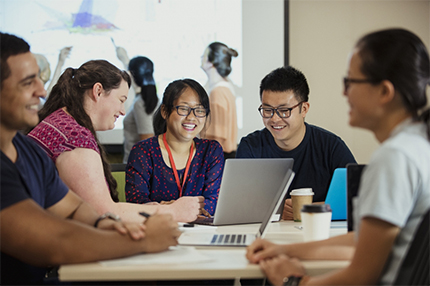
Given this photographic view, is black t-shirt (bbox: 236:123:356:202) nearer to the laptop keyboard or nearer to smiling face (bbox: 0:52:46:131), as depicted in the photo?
the laptop keyboard

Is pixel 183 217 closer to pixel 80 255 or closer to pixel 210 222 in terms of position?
pixel 210 222

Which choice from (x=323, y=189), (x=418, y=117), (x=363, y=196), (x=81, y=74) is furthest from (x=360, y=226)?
(x=81, y=74)

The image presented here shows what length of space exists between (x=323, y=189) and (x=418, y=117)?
1323mm

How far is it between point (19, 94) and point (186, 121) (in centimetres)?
127

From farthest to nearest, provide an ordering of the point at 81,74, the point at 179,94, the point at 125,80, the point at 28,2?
the point at 28,2
the point at 179,94
the point at 125,80
the point at 81,74

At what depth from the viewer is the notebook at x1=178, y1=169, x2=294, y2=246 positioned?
4.50ft

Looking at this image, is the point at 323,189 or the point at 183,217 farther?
the point at 323,189

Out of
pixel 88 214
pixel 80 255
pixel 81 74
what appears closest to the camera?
pixel 80 255

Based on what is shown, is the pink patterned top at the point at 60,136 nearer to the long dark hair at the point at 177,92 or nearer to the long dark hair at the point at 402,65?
the long dark hair at the point at 177,92

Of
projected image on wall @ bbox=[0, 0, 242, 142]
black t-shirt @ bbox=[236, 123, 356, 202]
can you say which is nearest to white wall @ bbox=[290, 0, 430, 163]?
projected image on wall @ bbox=[0, 0, 242, 142]

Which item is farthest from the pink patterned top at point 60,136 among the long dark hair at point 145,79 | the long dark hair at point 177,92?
the long dark hair at point 145,79

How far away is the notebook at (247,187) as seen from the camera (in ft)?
5.36

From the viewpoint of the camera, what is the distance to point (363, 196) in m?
0.96

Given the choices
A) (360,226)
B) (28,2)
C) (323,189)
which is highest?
(28,2)
